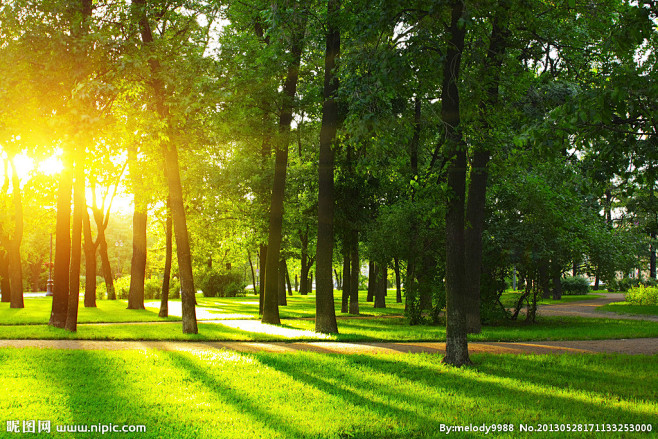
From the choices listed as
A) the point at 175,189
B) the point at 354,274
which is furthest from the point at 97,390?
the point at 354,274

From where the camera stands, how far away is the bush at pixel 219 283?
43094 mm

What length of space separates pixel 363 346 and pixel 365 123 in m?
5.39

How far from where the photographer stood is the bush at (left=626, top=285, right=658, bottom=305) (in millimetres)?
29594

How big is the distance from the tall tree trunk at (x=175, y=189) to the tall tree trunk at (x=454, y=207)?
7.23 m

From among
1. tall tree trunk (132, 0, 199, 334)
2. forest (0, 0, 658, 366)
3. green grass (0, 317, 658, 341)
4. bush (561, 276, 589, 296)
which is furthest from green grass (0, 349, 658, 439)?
bush (561, 276, 589, 296)

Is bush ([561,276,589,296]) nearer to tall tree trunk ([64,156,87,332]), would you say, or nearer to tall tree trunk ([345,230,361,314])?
tall tree trunk ([345,230,361,314])

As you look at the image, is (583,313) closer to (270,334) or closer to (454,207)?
(270,334)

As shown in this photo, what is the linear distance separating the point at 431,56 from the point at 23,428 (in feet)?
27.2

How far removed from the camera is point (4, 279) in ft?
108

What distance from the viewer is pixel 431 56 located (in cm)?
952

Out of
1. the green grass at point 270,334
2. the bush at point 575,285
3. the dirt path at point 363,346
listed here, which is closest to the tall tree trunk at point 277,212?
the green grass at point 270,334

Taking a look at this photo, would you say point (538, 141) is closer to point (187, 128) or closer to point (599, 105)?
point (599, 105)

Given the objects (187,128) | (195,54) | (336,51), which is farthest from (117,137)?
(336,51)

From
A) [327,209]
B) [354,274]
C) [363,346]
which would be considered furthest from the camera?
[354,274]
